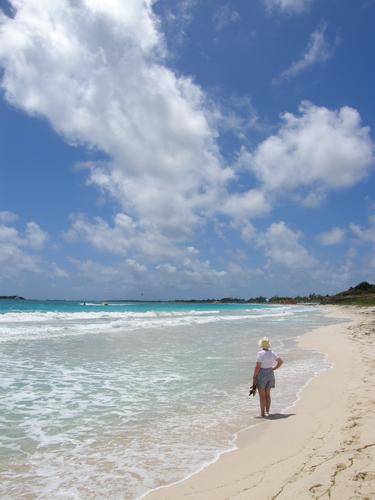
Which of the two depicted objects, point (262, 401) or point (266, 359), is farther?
point (266, 359)

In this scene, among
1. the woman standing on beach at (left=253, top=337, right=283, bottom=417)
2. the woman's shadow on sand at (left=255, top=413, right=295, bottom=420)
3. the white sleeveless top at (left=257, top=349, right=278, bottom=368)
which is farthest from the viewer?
the white sleeveless top at (left=257, top=349, right=278, bottom=368)

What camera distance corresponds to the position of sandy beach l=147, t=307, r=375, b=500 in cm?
456

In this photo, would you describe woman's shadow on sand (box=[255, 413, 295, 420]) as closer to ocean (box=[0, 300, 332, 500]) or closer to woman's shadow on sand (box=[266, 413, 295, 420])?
woman's shadow on sand (box=[266, 413, 295, 420])

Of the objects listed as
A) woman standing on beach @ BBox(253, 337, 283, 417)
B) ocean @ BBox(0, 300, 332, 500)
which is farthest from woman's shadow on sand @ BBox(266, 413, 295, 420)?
ocean @ BBox(0, 300, 332, 500)

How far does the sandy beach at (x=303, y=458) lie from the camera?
4.56 m

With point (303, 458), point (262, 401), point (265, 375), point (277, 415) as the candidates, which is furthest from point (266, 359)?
point (303, 458)

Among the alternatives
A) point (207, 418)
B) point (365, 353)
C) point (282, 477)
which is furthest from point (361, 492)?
point (365, 353)

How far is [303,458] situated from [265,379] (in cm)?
293

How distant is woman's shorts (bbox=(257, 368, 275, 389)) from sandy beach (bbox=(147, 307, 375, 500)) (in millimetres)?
569

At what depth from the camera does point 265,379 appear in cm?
846

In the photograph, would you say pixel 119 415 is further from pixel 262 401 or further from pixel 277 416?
pixel 277 416

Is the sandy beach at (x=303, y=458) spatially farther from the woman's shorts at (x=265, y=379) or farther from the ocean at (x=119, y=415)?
the woman's shorts at (x=265, y=379)

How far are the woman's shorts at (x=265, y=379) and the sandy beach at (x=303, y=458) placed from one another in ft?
1.87

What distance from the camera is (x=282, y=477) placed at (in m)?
4.94
